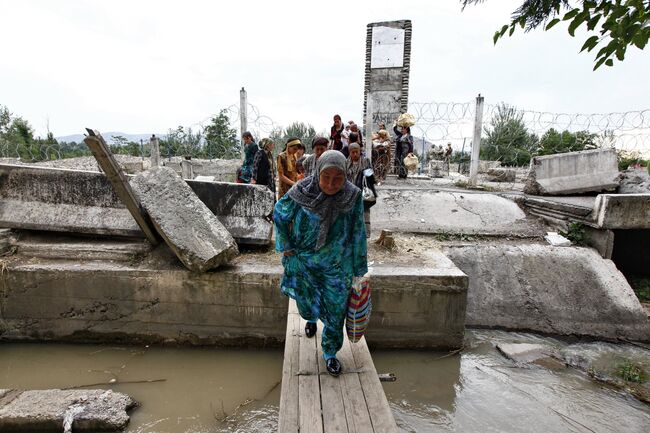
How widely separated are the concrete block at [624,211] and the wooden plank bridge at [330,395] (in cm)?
442

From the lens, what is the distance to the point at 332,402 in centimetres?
203

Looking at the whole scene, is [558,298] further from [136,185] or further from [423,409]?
[136,185]

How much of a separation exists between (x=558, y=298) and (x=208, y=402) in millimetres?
4420

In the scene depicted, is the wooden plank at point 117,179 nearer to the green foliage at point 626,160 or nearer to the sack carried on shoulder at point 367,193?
the sack carried on shoulder at point 367,193

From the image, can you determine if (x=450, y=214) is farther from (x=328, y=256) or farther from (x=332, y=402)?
(x=332, y=402)

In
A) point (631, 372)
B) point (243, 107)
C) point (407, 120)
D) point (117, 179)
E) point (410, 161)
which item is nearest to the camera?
point (631, 372)

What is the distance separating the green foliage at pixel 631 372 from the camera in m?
3.55

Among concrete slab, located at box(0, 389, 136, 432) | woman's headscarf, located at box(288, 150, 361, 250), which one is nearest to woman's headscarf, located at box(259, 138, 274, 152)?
woman's headscarf, located at box(288, 150, 361, 250)

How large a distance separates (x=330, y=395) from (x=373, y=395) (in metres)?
0.25

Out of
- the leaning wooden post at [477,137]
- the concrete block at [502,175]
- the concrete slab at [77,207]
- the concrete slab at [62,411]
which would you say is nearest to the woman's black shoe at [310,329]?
the concrete slab at [62,411]

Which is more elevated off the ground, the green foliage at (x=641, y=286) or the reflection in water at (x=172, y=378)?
the green foliage at (x=641, y=286)

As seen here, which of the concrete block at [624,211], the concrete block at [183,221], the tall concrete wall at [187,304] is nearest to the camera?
the concrete block at [183,221]

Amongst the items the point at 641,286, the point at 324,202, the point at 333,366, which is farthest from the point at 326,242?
the point at 641,286

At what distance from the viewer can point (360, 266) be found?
7.54 feet
